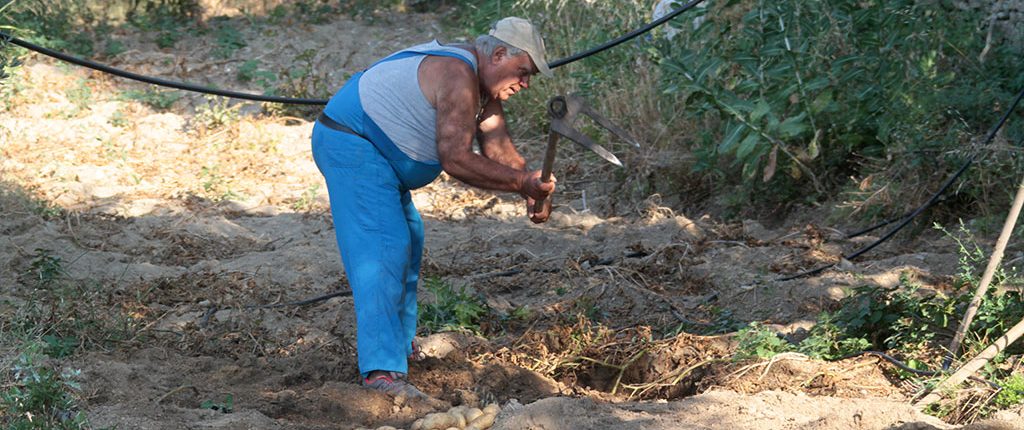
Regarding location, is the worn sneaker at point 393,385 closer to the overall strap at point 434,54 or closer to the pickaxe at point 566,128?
the pickaxe at point 566,128

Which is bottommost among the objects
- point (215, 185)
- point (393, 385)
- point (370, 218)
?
point (215, 185)

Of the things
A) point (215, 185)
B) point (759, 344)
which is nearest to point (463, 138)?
point (759, 344)

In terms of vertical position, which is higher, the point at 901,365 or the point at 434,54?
the point at 434,54

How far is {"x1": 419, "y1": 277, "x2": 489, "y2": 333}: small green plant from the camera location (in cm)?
514

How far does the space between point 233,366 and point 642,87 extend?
4.61 m

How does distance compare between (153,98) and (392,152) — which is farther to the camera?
(153,98)

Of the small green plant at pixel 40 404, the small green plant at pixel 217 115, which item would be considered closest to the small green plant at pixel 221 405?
the small green plant at pixel 40 404

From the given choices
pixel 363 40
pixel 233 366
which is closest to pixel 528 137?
pixel 363 40

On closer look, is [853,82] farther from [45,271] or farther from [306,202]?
[45,271]

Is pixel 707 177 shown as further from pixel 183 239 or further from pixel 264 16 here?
pixel 264 16

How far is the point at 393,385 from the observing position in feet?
13.6

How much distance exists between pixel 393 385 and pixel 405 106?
38.7 inches

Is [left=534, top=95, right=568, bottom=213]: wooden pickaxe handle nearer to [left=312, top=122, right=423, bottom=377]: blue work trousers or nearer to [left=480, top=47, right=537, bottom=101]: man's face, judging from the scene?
[left=480, top=47, right=537, bottom=101]: man's face

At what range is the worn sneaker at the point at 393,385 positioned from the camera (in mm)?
4090
